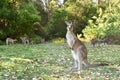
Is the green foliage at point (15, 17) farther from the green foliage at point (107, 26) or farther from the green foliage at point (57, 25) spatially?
the green foliage at point (107, 26)

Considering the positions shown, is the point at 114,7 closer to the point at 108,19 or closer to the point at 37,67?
the point at 108,19

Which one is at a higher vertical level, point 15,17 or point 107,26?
point 15,17

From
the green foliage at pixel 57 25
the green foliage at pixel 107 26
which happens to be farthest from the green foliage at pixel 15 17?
the green foliage at pixel 107 26

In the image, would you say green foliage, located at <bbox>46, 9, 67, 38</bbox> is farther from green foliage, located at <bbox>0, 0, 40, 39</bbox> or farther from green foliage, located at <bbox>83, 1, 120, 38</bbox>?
green foliage, located at <bbox>0, 0, 40, 39</bbox>

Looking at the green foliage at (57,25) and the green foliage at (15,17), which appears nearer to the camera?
the green foliage at (15,17)

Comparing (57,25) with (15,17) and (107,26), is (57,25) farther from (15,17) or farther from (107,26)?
(107,26)

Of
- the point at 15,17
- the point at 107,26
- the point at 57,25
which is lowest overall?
the point at 57,25

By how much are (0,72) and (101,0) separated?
23.8 m

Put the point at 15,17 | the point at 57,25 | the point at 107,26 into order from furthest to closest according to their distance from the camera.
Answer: the point at 57,25
the point at 15,17
the point at 107,26

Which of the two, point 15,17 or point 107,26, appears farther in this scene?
point 15,17

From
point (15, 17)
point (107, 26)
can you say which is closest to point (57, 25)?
point (15, 17)

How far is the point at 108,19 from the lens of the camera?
22.0 metres

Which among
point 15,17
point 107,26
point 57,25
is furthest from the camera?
point 57,25

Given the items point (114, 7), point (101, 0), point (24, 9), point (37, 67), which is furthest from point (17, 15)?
point (37, 67)
